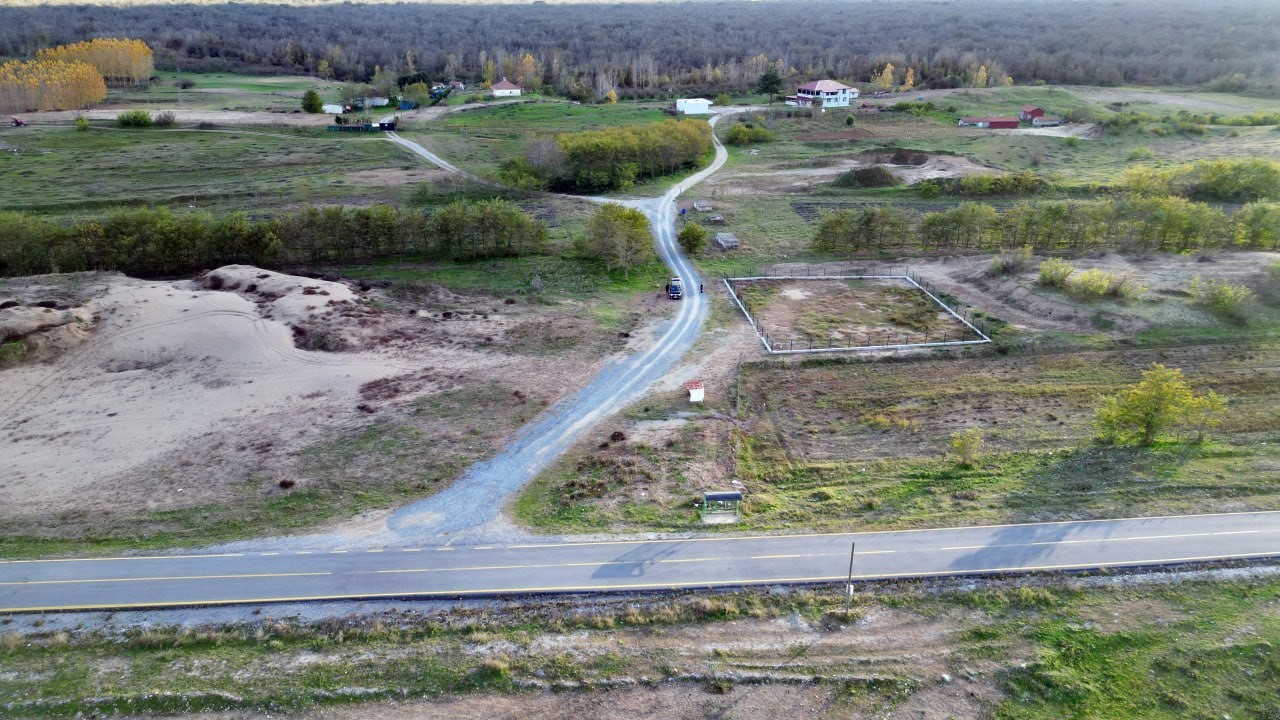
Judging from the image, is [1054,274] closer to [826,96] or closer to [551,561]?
[551,561]

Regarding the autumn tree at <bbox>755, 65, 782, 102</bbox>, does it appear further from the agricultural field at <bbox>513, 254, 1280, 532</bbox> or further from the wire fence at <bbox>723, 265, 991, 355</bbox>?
the agricultural field at <bbox>513, 254, 1280, 532</bbox>

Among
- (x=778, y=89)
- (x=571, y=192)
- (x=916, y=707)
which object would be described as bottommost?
(x=916, y=707)

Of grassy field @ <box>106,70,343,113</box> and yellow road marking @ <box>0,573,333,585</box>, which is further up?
grassy field @ <box>106,70,343,113</box>

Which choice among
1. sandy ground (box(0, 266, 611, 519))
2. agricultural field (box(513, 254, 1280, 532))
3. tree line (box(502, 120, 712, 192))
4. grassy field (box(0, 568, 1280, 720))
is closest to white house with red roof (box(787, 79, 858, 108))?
tree line (box(502, 120, 712, 192))

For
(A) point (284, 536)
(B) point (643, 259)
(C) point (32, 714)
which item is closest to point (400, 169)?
(B) point (643, 259)

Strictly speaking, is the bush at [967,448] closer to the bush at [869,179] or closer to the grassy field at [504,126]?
the bush at [869,179]

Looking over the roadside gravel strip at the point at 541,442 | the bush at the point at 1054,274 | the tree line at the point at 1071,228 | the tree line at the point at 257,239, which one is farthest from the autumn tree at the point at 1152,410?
the tree line at the point at 257,239

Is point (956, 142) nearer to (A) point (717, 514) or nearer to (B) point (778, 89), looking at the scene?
(B) point (778, 89)
